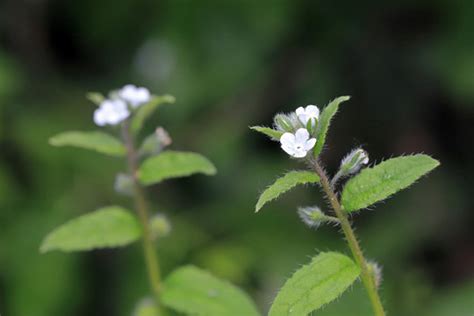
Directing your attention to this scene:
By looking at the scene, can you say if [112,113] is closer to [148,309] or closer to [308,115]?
[148,309]

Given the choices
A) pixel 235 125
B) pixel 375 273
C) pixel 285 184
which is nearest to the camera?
pixel 285 184

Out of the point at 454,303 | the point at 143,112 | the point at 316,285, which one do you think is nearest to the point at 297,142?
the point at 316,285

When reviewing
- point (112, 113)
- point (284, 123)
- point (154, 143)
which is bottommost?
point (284, 123)

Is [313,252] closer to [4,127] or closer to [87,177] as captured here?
[87,177]

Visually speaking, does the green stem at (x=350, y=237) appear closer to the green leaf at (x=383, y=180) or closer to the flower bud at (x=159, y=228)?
the green leaf at (x=383, y=180)

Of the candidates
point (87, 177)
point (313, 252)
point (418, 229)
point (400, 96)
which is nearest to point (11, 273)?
point (87, 177)

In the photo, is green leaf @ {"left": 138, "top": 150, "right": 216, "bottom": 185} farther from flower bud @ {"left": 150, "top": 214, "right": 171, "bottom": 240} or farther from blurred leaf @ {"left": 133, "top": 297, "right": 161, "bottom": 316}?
blurred leaf @ {"left": 133, "top": 297, "right": 161, "bottom": 316}
